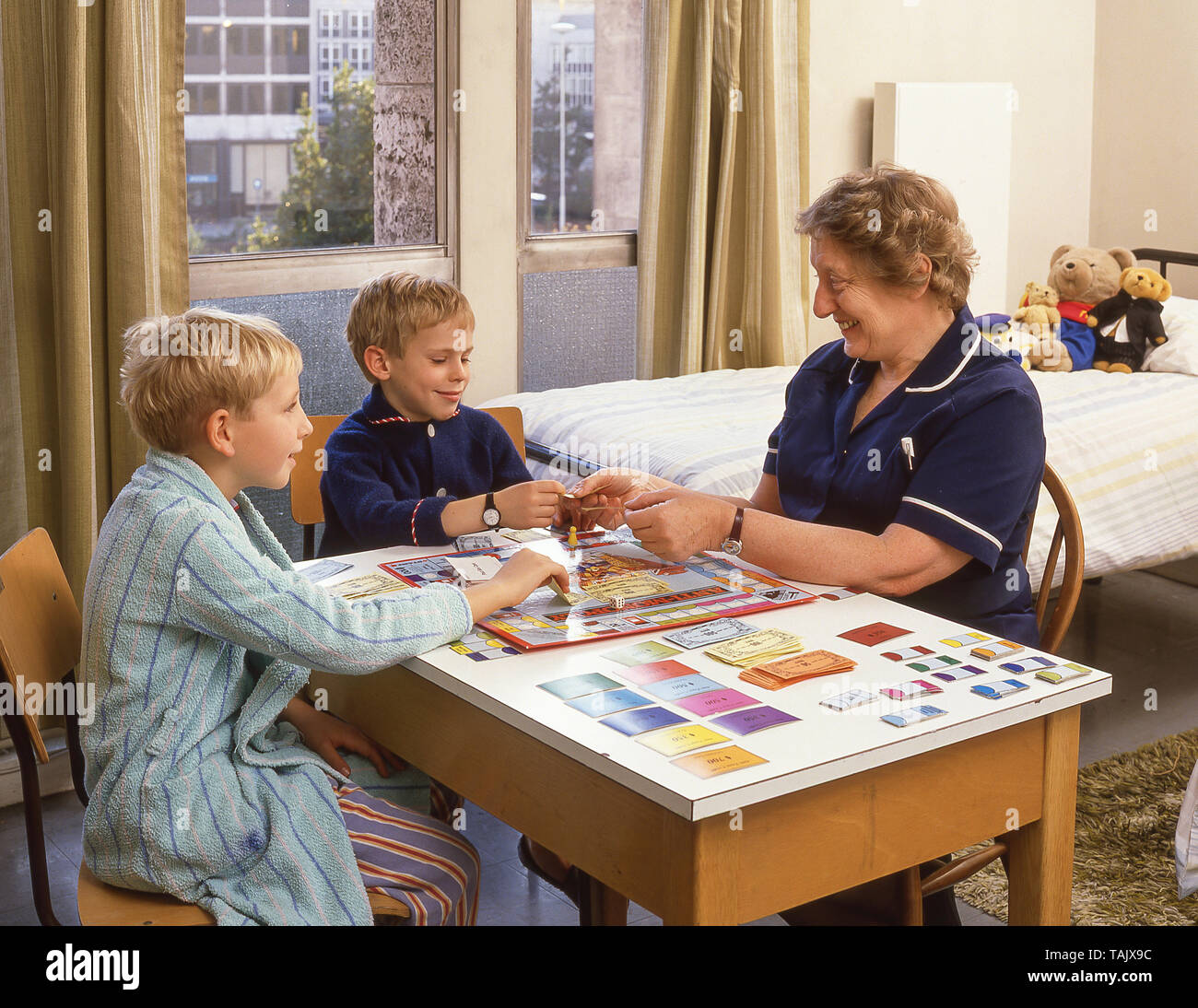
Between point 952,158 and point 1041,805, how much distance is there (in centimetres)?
338

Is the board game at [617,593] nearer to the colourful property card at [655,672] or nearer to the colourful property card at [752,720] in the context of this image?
the colourful property card at [655,672]

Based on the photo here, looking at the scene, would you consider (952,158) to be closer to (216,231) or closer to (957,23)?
(957,23)

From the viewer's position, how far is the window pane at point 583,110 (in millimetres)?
3604

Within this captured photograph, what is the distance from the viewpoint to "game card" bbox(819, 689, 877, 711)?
1.27m

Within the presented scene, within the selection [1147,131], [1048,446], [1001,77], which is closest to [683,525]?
[1048,446]

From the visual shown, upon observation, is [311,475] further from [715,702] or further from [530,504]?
[715,702]

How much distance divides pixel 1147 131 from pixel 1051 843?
400 centimetres

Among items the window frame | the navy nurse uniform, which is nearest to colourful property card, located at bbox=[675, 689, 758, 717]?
the navy nurse uniform

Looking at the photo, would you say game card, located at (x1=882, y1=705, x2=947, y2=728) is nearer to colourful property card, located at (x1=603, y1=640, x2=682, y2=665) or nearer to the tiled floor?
colourful property card, located at (x1=603, y1=640, x2=682, y2=665)

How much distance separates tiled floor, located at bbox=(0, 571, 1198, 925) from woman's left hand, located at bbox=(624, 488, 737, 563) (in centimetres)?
76

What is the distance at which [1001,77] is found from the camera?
184 inches

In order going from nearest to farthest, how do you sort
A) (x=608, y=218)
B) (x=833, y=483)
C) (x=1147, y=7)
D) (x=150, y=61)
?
(x=833, y=483)
(x=150, y=61)
(x=608, y=218)
(x=1147, y=7)

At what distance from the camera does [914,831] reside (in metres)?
1.28
